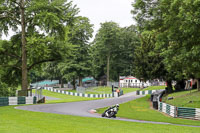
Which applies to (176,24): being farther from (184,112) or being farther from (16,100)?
(16,100)

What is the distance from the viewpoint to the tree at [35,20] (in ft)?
88.8

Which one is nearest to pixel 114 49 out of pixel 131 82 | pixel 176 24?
pixel 131 82

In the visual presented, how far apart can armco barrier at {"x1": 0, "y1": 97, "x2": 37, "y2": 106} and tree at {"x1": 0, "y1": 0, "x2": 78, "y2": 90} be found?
65.0 inches

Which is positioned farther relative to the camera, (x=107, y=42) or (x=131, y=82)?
(x=107, y=42)

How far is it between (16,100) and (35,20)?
26.8 feet

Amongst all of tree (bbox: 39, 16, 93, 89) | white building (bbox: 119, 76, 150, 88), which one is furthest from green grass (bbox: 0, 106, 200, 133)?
white building (bbox: 119, 76, 150, 88)

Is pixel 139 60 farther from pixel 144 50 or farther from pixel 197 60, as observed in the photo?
pixel 197 60

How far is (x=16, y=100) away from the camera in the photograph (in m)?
27.0

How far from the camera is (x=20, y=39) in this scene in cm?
3028

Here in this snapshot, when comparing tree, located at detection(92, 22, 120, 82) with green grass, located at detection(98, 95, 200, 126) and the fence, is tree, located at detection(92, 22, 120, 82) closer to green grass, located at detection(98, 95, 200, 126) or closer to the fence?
green grass, located at detection(98, 95, 200, 126)

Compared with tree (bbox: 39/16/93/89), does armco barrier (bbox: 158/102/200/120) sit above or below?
below

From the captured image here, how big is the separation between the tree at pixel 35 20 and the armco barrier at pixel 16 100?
165cm

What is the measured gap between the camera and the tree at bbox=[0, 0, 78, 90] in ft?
88.8

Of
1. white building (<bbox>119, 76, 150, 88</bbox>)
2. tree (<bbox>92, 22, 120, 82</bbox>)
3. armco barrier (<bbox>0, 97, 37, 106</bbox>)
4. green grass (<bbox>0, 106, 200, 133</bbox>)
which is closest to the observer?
green grass (<bbox>0, 106, 200, 133</bbox>)
